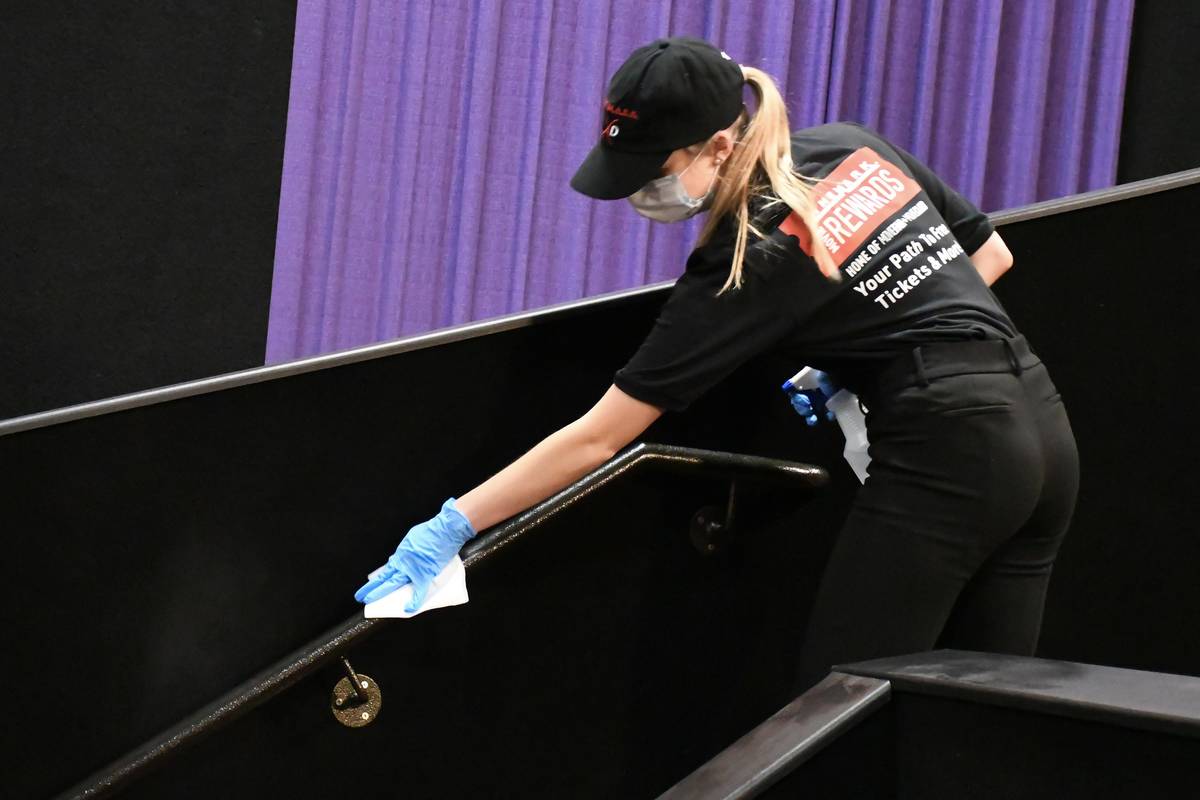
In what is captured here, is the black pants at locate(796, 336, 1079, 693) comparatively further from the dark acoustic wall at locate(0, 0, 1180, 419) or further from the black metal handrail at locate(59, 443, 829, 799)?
the dark acoustic wall at locate(0, 0, 1180, 419)

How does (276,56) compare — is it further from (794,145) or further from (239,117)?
(794,145)

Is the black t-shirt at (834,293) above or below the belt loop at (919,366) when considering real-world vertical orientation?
above

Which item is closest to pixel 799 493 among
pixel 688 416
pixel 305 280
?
pixel 688 416

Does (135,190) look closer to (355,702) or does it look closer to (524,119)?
(524,119)

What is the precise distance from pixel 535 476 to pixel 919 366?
1.52ft

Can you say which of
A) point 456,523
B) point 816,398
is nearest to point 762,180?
point 816,398

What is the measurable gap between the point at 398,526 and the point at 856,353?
2.11 feet

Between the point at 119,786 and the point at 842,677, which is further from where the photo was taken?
the point at 119,786

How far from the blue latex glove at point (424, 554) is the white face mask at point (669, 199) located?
1.43 ft

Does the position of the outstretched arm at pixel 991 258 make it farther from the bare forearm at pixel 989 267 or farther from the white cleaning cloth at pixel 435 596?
the white cleaning cloth at pixel 435 596

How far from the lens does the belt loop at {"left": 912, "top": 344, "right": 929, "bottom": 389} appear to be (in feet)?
4.94

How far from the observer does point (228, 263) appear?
9.64ft

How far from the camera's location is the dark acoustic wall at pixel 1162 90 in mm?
3252

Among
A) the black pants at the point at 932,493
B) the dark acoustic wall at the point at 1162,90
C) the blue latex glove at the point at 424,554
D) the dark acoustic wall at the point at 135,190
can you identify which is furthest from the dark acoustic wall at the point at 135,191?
the dark acoustic wall at the point at 1162,90
